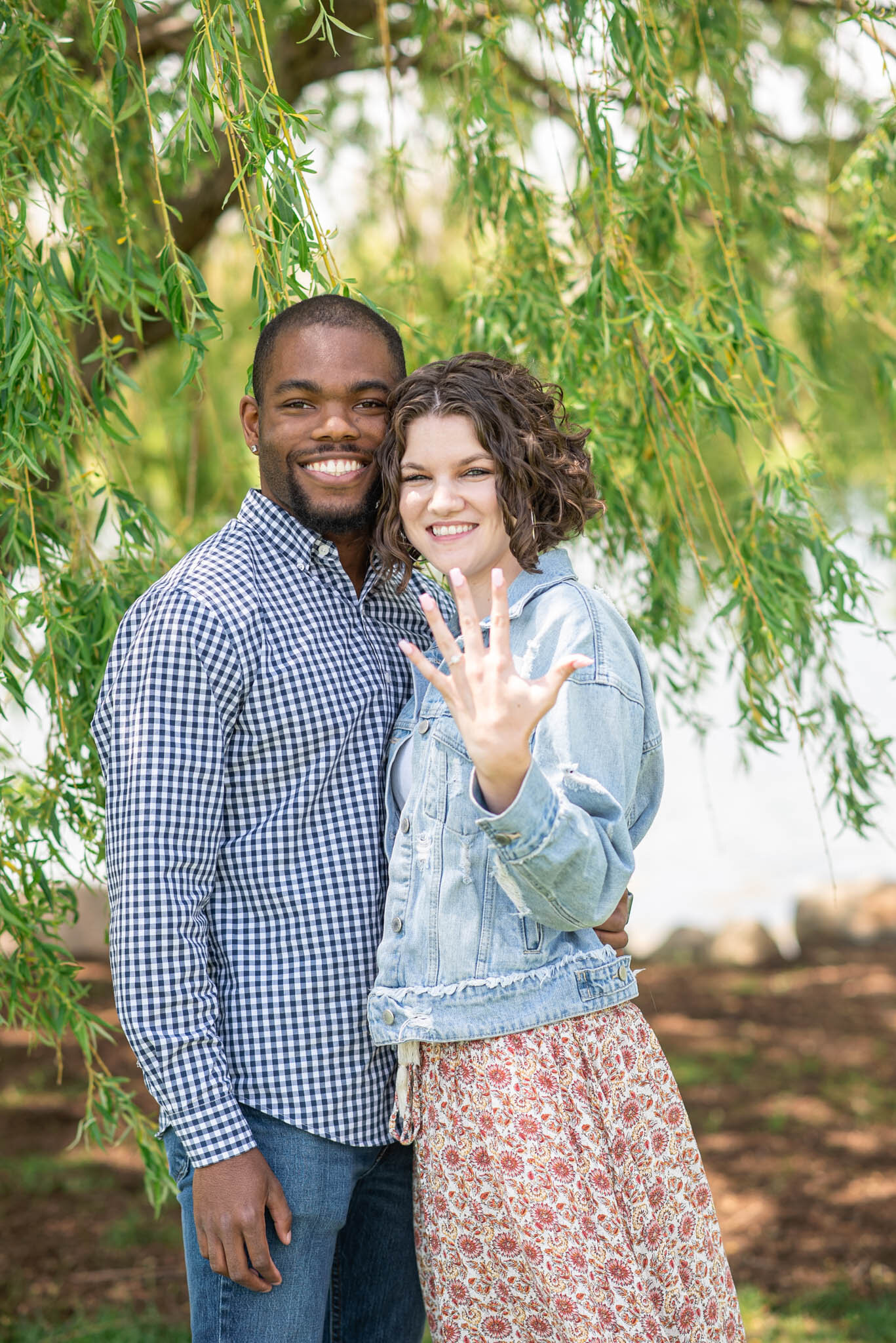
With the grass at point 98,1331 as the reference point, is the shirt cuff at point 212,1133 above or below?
above

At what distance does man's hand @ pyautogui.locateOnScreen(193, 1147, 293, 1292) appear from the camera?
157cm

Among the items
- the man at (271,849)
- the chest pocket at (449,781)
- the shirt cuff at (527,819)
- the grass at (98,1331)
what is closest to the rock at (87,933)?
the grass at (98,1331)

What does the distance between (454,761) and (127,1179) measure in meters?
3.17

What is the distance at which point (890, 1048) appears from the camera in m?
5.32

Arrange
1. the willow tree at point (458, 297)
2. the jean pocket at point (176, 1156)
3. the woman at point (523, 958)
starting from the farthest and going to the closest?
the willow tree at point (458, 297), the jean pocket at point (176, 1156), the woman at point (523, 958)

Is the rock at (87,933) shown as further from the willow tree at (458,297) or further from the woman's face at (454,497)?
the woman's face at (454,497)

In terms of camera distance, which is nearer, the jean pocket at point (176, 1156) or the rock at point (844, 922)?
the jean pocket at point (176, 1156)

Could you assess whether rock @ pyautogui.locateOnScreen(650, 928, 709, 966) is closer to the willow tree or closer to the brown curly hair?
the willow tree

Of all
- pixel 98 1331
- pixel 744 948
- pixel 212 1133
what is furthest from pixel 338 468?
pixel 744 948

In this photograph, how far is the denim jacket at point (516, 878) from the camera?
152 centimetres

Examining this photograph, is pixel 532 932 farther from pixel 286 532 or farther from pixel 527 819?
pixel 286 532

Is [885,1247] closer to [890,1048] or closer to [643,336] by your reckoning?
[890,1048]

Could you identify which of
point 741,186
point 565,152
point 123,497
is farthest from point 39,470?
point 565,152

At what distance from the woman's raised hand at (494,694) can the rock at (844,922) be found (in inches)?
228
